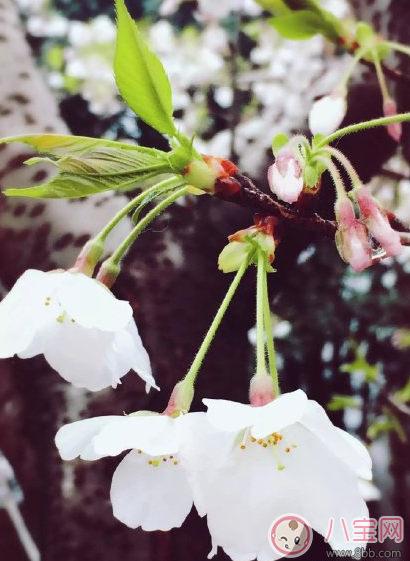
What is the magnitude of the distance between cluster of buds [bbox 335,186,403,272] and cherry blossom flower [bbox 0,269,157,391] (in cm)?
15

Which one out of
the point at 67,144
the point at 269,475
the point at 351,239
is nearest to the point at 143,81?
the point at 67,144

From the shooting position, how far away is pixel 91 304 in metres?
0.40

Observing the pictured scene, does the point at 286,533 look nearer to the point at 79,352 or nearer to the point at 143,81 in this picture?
the point at 79,352

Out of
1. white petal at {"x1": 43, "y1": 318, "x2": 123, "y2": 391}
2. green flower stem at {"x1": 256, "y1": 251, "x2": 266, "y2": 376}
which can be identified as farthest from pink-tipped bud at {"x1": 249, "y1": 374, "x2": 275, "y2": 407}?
white petal at {"x1": 43, "y1": 318, "x2": 123, "y2": 391}

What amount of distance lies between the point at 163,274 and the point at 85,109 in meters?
1.17

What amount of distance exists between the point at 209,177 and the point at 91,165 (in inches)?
3.1

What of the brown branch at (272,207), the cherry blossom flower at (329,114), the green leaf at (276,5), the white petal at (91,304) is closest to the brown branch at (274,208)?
the brown branch at (272,207)

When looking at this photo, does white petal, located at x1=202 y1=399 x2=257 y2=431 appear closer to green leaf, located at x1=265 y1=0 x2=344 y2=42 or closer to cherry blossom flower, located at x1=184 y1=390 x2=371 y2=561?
cherry blossom flower, located at x1=184 y1=390 x2=371 y2=561

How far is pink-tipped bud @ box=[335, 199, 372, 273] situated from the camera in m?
0.40

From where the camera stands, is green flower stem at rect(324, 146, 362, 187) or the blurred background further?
the blurred background

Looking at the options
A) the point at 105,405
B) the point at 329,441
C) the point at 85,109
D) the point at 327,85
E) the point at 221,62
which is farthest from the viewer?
the point at 221,62

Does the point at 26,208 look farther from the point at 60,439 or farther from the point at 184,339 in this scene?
the point at 60,439

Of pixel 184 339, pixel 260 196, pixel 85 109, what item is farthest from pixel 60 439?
pixel 85 109

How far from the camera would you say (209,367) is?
0.77 m
